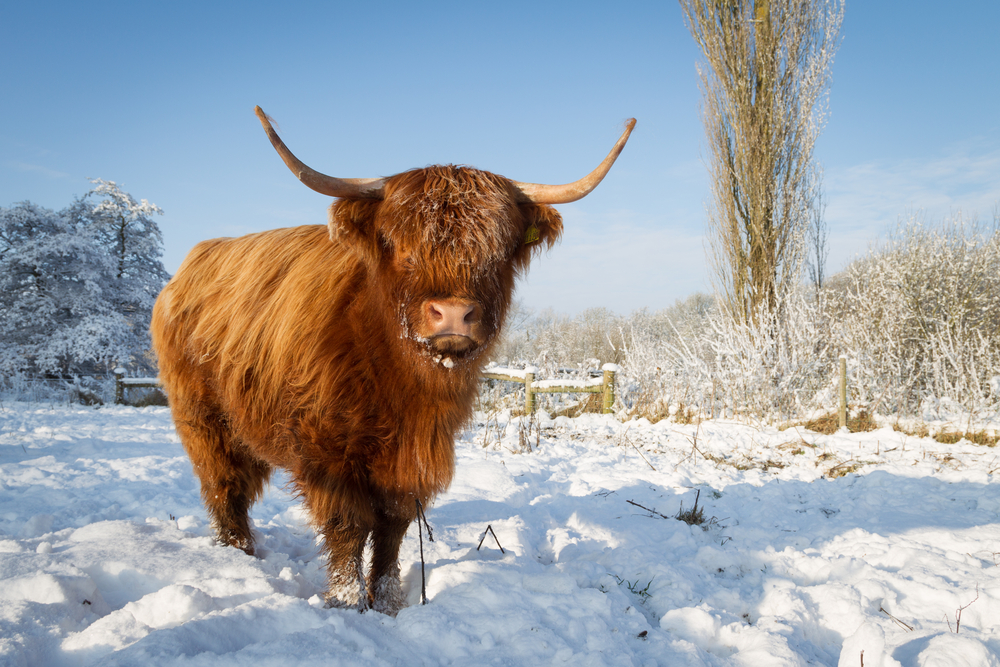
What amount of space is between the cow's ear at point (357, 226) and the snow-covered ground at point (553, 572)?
1.40m

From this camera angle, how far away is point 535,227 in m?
2.53

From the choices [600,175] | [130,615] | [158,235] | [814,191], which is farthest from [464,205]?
[158,235]

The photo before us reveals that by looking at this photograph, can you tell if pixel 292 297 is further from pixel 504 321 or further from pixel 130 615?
pixel 130 615

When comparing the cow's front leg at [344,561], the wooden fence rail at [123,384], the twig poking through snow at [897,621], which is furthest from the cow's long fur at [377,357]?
the wooden fence rail at [123,384]

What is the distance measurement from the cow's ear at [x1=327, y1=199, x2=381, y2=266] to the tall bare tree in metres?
9.98

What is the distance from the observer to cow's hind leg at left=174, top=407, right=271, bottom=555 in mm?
3010

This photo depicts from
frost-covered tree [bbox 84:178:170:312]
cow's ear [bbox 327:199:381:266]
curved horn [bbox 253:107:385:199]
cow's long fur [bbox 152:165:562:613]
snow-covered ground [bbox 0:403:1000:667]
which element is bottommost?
snow-covered ground [bbox 0:403:1000:667]

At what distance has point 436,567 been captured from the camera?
249 centimetres

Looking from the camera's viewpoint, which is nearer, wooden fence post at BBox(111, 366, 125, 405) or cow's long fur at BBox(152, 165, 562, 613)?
cow's long fur at BBox(152, 165, 562, 613)

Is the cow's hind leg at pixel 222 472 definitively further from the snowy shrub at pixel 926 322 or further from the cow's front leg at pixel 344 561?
the snowy shrub at pixel 926 322

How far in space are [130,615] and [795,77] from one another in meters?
13.0

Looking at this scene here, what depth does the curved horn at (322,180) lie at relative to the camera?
216 centimetres

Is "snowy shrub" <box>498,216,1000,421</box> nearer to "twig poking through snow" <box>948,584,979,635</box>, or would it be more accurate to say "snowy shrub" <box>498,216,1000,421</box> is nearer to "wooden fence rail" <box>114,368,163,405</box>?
"twig poking through snow" <box>948,584,979,635</box>

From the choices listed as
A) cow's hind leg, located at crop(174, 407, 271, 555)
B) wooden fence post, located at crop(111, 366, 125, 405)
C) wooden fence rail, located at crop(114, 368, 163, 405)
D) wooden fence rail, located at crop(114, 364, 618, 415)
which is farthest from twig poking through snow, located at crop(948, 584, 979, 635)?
wooden fence post, located at crop(111, 366, 125, 405)
